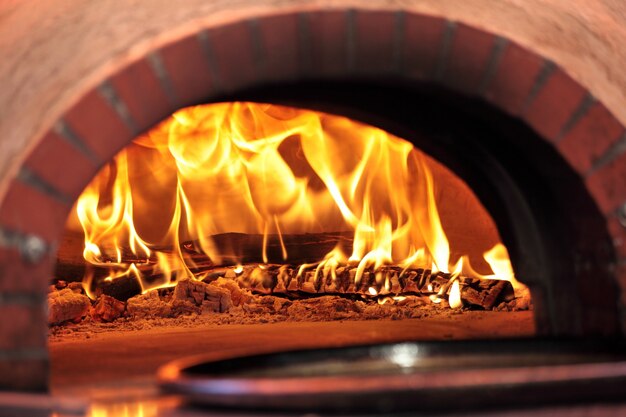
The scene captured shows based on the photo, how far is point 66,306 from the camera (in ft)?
14.2

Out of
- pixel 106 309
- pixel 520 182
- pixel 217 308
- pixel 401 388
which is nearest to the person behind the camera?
pixel 401 388

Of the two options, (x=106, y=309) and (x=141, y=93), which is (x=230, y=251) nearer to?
(x=106, y=309)

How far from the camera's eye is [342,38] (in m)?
2.43

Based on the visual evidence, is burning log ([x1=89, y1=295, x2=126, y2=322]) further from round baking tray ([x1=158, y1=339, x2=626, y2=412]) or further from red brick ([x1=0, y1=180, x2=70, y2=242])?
round baking tray ([x1=158, y1=339, x2=626, y2=412])

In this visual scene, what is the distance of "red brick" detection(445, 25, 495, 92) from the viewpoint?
2.48 meters

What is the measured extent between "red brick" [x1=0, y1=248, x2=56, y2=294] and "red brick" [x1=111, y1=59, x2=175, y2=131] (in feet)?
1.43

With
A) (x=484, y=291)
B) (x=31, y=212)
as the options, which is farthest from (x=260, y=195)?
(x=31, y=212)

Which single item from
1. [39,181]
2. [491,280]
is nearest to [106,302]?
[491,280]

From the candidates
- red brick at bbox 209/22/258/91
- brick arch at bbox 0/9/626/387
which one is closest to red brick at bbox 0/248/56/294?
brick arch at bbox 0/9/626/387

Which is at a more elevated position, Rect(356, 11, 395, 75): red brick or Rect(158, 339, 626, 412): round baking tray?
Rect(356, 11, 395, 75): red brick

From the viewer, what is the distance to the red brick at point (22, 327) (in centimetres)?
216

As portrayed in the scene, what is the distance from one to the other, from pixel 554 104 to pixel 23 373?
1.61m

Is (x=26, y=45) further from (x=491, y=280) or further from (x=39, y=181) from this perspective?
(x=491, y=280)

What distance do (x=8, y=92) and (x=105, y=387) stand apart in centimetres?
84
